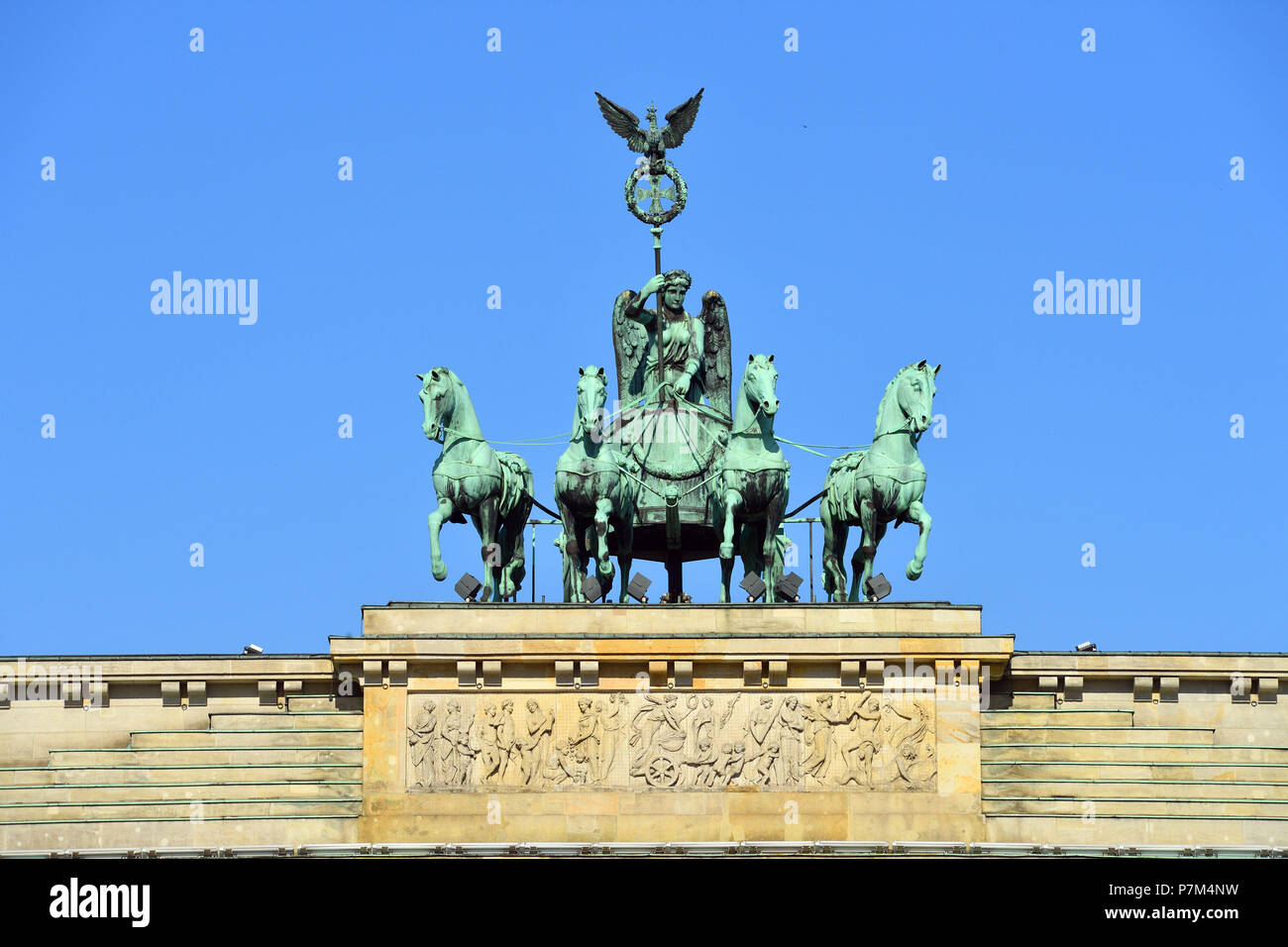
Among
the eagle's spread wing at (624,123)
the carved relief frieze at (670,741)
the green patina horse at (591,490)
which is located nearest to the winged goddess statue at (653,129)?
the eagle's spread wing at (624,123)

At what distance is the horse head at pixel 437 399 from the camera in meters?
39.5

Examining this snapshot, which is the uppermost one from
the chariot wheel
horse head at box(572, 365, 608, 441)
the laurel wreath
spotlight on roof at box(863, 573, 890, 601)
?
the laurel wreath

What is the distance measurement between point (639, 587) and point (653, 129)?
884cm

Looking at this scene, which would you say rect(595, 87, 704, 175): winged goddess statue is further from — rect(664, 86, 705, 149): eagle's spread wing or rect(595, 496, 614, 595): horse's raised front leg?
rect(595, 496, 614, 595): horse's raised front leg

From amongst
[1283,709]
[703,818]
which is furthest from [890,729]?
[1283,709]

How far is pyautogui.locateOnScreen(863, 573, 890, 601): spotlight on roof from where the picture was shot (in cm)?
3903

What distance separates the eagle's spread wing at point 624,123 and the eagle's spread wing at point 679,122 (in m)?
0.09

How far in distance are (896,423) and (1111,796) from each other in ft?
19.7

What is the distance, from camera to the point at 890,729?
37.8 metres

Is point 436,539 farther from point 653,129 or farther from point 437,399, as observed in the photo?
point 653,129

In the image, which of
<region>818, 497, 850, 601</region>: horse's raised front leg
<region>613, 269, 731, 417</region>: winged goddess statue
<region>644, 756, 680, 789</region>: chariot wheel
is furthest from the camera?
<region>613, 269, 731, 417</region>: winged goddess statue

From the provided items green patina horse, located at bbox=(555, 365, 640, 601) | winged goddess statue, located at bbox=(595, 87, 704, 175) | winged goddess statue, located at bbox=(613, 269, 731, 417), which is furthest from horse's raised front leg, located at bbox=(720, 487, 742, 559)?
winged goddess statue, located at bbox=(595, 87, 704, 175)
